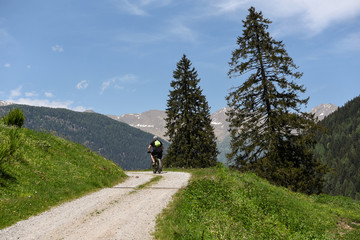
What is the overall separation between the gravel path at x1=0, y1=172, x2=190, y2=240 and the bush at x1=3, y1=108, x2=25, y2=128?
34.0ft

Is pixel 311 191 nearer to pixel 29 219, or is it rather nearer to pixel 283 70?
pixel 283 70

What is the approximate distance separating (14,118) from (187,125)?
2411cm

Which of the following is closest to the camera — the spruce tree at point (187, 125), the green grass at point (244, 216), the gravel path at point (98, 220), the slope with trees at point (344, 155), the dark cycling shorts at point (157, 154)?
the gravel path at point (98, 220)

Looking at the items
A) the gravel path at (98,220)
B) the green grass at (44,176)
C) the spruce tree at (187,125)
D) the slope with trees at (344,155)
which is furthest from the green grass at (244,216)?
the slope with trees at (344,155)

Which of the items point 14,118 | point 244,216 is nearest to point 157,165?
point 14,118

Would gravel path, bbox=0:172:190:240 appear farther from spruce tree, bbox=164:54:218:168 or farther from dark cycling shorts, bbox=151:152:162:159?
spruce tree, bbox=164:54:218:168

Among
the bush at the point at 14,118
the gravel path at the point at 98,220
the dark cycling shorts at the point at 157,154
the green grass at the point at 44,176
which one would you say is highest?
the bush at the point at 14,118

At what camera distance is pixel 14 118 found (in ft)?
61.9

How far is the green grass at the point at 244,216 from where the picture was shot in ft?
25.4

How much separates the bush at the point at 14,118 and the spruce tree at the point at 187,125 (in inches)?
889

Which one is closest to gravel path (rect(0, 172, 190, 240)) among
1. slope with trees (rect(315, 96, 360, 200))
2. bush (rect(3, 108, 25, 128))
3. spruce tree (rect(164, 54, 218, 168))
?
bush (rect(3, 108, 25, 128))

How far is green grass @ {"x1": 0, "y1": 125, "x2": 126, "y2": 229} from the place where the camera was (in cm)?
979

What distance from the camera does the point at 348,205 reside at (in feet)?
56.1

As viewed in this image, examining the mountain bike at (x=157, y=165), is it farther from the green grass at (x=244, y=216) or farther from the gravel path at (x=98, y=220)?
the gravel path at (x=98, y=220)
